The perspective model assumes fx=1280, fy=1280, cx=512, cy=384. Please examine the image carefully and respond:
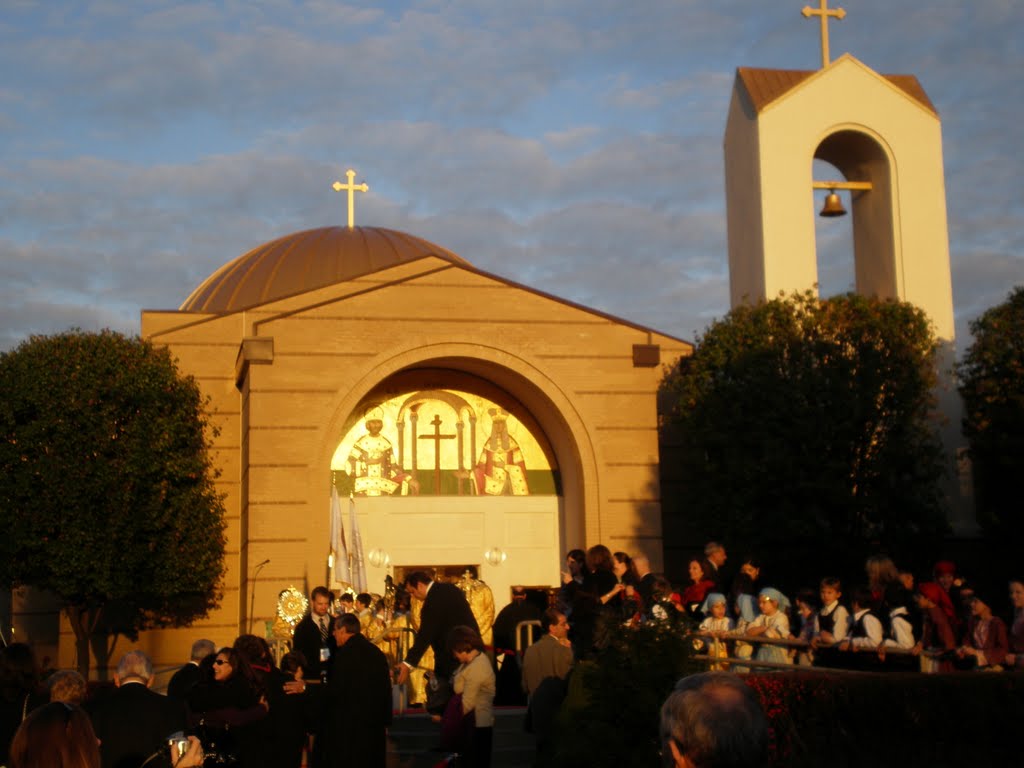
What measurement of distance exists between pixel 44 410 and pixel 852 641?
1658 cm

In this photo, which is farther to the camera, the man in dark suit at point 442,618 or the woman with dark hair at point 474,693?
the man in dark suit at point 442,618

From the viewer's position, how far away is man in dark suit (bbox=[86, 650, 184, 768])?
6.83 metres

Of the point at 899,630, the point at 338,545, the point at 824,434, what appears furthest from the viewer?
the point at 824,434

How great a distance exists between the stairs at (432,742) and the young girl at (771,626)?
2.90 metres

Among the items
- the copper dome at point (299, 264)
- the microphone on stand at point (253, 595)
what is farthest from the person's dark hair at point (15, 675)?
the copper dome at point (299, 264)

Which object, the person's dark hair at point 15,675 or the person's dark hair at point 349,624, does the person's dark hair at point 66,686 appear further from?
the person's dark hair at point 349,624

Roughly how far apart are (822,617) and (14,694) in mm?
8035

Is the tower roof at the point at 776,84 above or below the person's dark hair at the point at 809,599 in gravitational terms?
above

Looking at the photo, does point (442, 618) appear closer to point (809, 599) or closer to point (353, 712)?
point (353, 712)

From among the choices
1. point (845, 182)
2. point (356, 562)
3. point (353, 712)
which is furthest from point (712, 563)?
point (845, 182)

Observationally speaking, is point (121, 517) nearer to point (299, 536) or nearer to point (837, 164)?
point (299, 536)

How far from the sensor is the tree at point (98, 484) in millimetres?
22906

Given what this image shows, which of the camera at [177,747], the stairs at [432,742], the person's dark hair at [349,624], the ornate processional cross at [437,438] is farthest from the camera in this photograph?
the ornate processional cross at [437,438]

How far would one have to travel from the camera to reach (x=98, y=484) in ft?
75.5
